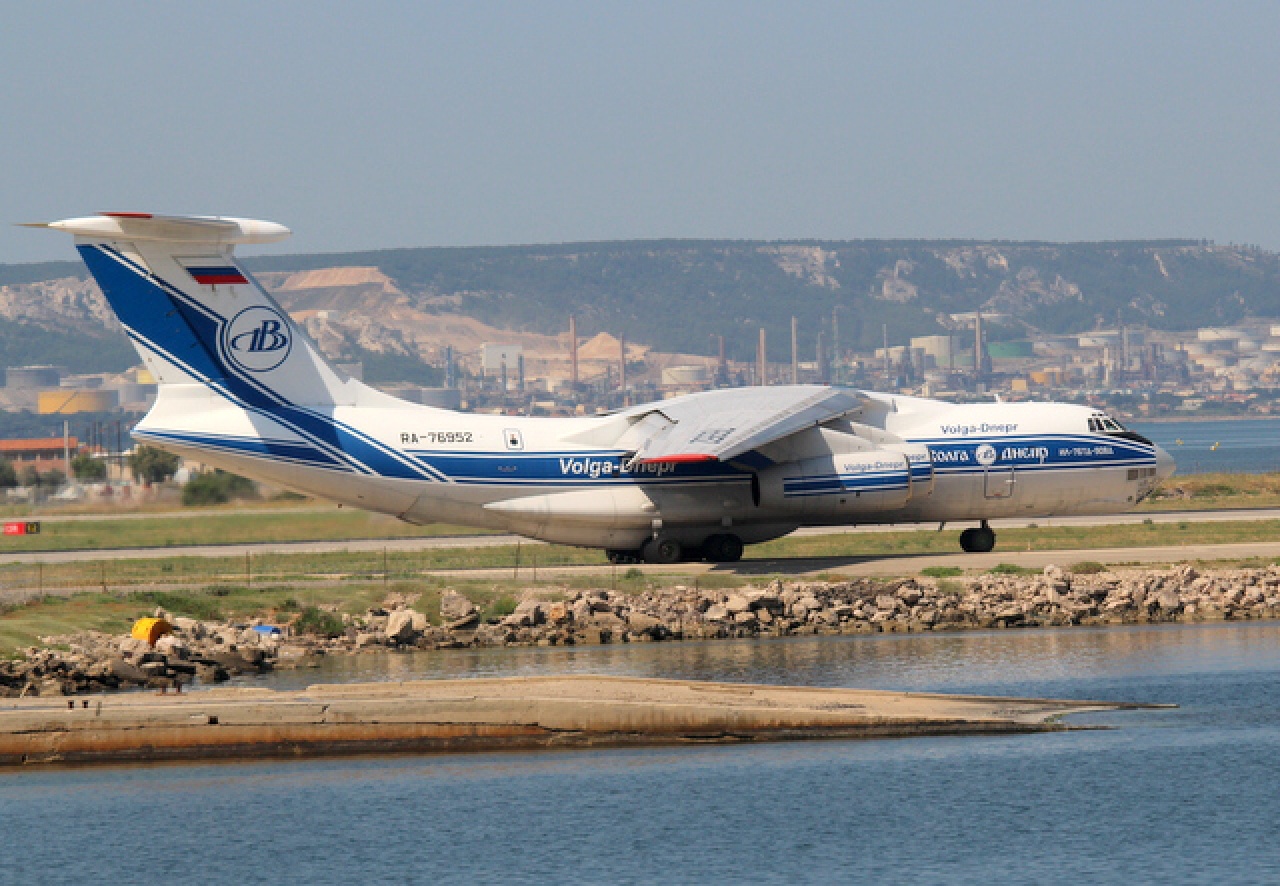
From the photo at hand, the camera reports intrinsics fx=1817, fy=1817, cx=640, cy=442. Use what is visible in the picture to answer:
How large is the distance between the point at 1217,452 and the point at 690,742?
414ft

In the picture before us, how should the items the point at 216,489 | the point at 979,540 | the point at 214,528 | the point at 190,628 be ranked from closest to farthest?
the point at 190,628
the point at 979,540
the point at 214,528
the point at 216,489

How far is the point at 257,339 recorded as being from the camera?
112 ft

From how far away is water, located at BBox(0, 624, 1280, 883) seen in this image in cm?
1747

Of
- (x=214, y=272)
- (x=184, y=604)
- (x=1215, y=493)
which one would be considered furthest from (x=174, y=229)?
(x=1215, y=493)

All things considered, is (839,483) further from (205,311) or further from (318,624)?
(205,311)

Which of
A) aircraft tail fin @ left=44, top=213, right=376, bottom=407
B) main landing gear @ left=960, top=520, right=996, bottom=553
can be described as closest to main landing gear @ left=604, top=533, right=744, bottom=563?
main landing gear @ left=960, top=520, right=996, bottom=553

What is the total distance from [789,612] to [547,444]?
6.30 m

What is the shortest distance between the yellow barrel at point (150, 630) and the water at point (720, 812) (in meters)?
6.30

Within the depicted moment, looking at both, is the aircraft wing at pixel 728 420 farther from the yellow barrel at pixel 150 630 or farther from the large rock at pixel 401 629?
the yellow barrel at pixel 150 630

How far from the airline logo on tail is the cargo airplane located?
1.3 inches

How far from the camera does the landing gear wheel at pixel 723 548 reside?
36.2 m

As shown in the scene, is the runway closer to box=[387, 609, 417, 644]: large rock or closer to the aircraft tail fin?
box=[387, 609, 417, 644]: large rock

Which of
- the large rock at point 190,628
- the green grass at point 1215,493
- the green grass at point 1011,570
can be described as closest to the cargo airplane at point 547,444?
the green grass at point 1011,570

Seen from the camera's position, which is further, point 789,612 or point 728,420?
point 728,420
